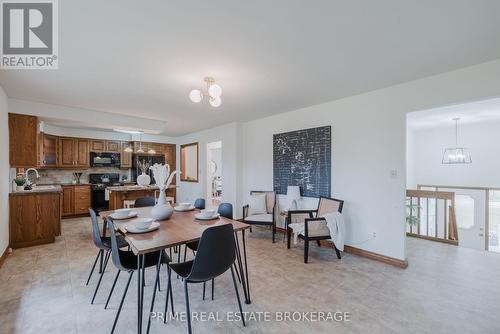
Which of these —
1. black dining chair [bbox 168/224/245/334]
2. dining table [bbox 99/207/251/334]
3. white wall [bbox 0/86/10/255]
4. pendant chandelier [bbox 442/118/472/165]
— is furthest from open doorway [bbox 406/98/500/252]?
white wall [bbox 0/86/10/255]

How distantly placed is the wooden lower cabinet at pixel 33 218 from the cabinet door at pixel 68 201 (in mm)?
2054

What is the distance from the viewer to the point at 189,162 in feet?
24.1

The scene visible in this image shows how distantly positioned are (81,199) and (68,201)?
0.27 m

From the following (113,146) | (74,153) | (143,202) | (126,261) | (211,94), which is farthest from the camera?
(113,146)

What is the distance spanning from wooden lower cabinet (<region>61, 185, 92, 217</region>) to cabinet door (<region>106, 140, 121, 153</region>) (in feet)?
3.90

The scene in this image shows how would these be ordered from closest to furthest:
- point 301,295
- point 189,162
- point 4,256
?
point 301,295
point 4,256
point 189,162

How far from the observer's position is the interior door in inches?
203

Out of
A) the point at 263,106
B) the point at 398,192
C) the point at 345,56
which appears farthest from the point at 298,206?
the point at 345,56

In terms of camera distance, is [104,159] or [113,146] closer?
[104,159]

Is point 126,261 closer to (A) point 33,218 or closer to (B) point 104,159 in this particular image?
(A) point 33,218

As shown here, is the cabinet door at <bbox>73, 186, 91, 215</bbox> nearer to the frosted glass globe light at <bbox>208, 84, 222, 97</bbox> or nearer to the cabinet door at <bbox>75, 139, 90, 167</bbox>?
the cabinet door at <bbox>75, 139, 90, 167</bbox>

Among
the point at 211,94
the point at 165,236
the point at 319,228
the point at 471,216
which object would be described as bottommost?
the point at 471,216

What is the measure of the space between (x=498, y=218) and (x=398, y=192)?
14.9 ft

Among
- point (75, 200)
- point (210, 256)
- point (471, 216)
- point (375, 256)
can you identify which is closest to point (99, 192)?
point (75, 200)
